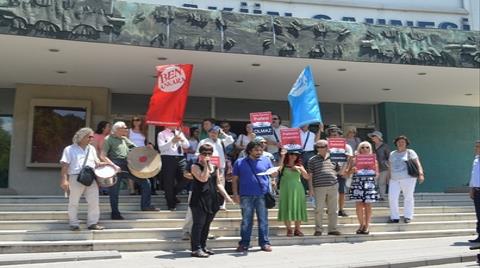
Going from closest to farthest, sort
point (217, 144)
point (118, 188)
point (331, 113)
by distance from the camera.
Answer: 1. point (118, 188)
2. point (217, 144)
3. point (331, 113)

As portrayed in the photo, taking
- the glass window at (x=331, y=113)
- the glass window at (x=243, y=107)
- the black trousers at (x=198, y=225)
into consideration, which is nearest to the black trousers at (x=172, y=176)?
the black trousers at (x=198, y=225)

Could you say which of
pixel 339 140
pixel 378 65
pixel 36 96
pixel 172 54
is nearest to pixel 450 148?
pixel 378 65

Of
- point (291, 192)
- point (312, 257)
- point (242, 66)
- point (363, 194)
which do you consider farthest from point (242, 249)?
point (242, 66)

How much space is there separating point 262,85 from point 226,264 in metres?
7.93

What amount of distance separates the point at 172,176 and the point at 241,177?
1712 millimetres

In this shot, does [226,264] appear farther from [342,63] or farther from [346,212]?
[342,63]

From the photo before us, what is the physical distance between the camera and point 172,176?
8.44m

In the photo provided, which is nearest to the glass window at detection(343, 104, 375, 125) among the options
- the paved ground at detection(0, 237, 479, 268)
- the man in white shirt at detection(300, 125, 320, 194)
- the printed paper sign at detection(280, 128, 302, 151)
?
the man in white shirt at detection(300, 125, 320, 194)

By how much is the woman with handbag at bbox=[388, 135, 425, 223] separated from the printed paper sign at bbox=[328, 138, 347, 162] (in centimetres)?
115

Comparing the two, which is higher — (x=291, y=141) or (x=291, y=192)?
(x=291, y=141)

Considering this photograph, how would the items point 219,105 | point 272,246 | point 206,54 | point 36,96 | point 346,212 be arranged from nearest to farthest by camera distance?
point 272,246 < point 346,212 < point 206,54 < point 36,96 < point 219,105

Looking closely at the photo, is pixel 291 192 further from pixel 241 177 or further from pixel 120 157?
pixel 120 157

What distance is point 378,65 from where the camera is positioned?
11461mm

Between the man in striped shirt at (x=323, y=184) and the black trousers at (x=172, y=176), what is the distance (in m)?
2.29
